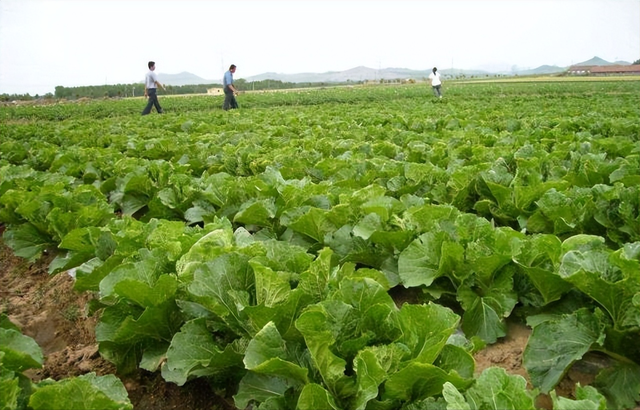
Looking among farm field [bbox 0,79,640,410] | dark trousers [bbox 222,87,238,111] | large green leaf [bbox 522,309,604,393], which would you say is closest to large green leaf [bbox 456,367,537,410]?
farm field [bbox 0,79,640,410]

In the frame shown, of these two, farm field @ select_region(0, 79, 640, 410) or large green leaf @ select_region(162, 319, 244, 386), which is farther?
large green leaf @ select_region(162, 319, 244, 386)

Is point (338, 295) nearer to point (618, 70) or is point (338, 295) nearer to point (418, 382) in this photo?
point (418, 382)

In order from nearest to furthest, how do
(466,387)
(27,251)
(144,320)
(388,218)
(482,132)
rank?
(466,387) → (144,320) → (388,218) → (27,251) → (482,132)

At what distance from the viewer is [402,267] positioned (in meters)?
2.95

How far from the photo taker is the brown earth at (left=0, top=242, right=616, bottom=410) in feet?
8.14

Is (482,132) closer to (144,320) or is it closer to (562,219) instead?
(562,219)

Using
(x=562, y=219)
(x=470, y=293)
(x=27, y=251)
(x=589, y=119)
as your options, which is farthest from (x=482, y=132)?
(x=27, y=251)

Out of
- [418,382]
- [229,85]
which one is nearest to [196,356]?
[418,382]

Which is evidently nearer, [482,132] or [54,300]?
[54,300]

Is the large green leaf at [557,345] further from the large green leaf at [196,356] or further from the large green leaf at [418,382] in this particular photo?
the large green leaf at [196,356]

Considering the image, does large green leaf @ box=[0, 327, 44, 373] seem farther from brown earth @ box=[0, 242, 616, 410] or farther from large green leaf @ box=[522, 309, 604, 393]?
large green leaf @ box=[522, 309, 604, 393]

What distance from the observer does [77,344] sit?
3207 millimetres

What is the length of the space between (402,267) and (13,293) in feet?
10.5

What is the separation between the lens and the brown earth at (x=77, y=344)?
8.14ft
